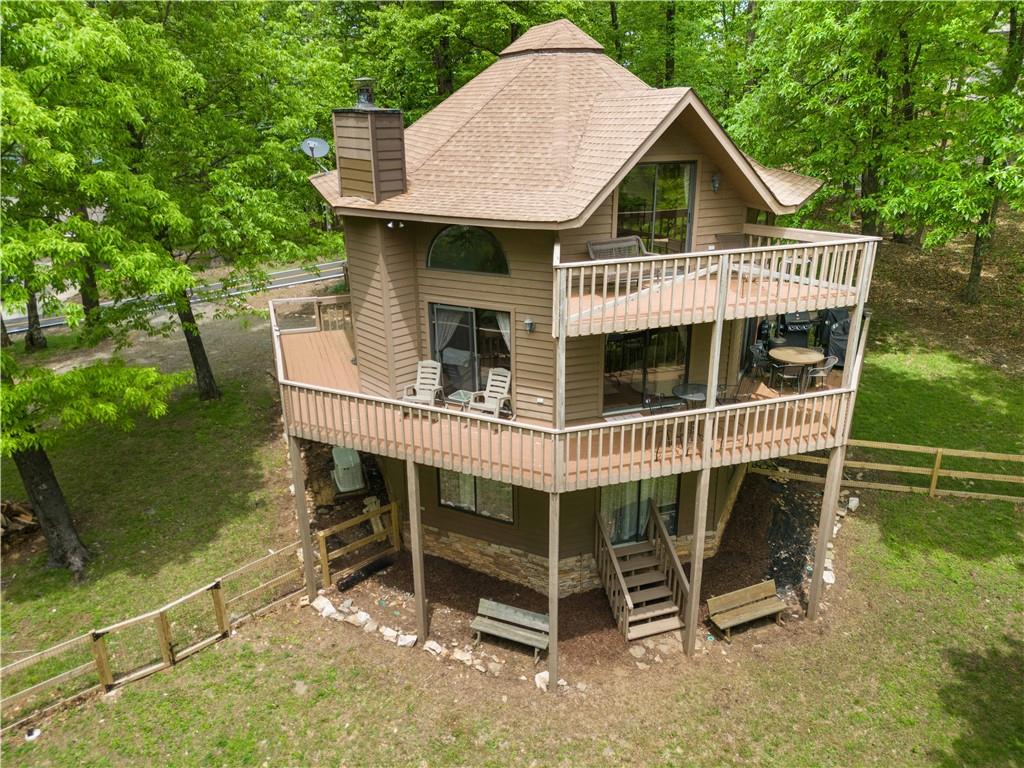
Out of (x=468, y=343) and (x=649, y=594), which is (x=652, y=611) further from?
(x=468, y=343)

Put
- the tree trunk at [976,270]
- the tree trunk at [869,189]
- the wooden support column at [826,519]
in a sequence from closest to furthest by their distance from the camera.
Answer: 1. the wooden support column at [826,519]
2. the tree trunk at [869,189]
3. the tree trunk at [976,270]

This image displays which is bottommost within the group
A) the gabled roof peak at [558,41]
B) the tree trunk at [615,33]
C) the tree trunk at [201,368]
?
the tree trunk at [201,368]

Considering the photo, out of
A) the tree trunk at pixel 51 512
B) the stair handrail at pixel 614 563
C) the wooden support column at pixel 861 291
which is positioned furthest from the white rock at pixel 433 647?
the wooden support column at pixel 861 291

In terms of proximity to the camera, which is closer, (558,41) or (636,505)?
(636,505)

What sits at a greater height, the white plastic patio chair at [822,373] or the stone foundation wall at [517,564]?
the white plastic patio chair at [822,373]

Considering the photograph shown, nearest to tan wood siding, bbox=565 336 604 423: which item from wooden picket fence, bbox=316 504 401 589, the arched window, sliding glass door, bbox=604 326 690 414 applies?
sliding glass door, bbox=604 326 690 414

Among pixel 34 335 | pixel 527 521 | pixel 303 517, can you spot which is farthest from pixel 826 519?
pixel 34 335

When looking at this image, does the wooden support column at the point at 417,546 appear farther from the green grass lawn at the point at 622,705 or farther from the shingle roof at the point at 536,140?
the shingle roof at the point at 536,140
